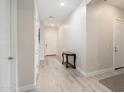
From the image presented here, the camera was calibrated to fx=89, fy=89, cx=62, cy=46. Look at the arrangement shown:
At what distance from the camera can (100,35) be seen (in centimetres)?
339

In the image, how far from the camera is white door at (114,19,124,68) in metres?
3.79

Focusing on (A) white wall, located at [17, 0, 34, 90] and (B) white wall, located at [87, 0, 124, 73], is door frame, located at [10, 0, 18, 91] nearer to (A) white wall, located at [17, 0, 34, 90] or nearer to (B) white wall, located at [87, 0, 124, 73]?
(A) white wall, located at [17, 0, 34, 90]

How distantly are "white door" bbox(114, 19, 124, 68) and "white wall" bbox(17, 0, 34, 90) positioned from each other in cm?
339

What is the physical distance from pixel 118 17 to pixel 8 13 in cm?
408

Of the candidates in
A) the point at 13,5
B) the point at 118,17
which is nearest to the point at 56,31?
the point at 118,17

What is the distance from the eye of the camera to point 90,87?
7.88ft

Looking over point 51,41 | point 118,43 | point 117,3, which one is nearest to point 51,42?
point 51,41

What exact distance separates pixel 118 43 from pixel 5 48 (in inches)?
165

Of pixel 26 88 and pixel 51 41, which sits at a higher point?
pixel 51 41

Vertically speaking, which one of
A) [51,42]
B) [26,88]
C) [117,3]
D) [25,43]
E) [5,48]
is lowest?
[26,88]

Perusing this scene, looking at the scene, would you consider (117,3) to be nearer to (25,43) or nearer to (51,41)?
(25,43)

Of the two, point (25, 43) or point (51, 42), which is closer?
point (25, 43)

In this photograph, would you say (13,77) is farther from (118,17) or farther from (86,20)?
(118,17)

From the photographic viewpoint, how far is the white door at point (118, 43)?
3791mm
